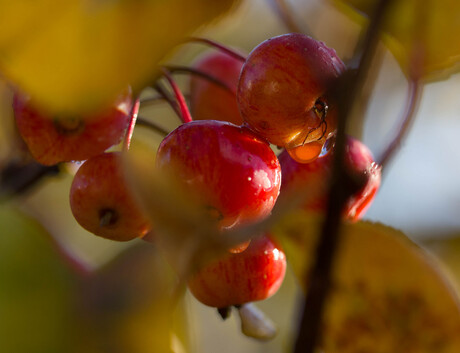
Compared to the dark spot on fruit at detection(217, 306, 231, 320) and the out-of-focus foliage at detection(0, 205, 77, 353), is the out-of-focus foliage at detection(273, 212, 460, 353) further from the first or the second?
the out-of-focus foliage at detection(0, 205, 77, 353)

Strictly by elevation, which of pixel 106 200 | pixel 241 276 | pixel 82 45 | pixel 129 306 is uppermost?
pixel 82 45

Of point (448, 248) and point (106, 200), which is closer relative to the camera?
point (106, 200)

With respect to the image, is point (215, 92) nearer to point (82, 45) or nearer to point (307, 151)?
point (307, 151)

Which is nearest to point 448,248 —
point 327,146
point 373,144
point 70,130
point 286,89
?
point 373,144

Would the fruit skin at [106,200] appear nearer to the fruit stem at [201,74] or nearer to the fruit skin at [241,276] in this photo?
the fruit skin at [241,276]

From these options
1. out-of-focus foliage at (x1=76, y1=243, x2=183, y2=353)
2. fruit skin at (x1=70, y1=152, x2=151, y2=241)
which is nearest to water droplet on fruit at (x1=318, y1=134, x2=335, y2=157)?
fruit skin at (x1=70, y1=152, x2=151, y2=241)
